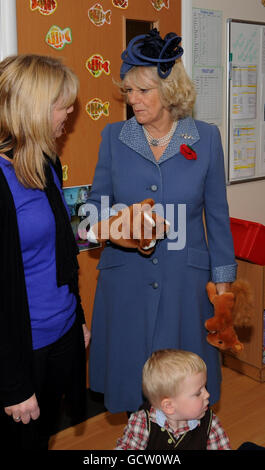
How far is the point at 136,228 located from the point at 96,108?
891 mm

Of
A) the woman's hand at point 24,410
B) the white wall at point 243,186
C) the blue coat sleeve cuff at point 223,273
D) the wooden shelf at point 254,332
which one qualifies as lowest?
the wooden shelf at point 254,332

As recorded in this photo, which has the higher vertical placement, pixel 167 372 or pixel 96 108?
pixel 96 108

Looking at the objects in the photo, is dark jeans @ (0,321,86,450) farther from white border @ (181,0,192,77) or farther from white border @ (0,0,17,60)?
Result: white border @ (181,0,192,77)

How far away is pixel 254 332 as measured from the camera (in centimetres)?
278

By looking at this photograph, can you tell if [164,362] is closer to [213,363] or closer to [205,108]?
[213,363]

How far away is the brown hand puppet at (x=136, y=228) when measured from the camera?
162cm

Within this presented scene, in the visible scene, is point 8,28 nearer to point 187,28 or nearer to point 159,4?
point 159,4

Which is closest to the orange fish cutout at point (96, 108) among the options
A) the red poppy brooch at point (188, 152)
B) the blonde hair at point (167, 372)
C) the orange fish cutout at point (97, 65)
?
the orange fish cutout at point (97, 65)

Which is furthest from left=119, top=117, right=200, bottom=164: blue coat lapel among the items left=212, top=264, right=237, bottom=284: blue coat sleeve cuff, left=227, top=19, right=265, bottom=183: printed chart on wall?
left=227, top=19, right=265, bottom=183: printed chart on wall

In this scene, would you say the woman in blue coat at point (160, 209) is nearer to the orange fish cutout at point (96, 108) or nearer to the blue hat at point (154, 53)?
the blue hat at point (154, 53)

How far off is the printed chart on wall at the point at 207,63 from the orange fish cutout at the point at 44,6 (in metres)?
0.86

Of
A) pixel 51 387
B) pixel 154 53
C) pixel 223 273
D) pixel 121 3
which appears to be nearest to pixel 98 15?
pixel 121 3

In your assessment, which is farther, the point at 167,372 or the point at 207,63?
the point at 207,63

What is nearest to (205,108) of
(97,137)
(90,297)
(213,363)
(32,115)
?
(97,137)
